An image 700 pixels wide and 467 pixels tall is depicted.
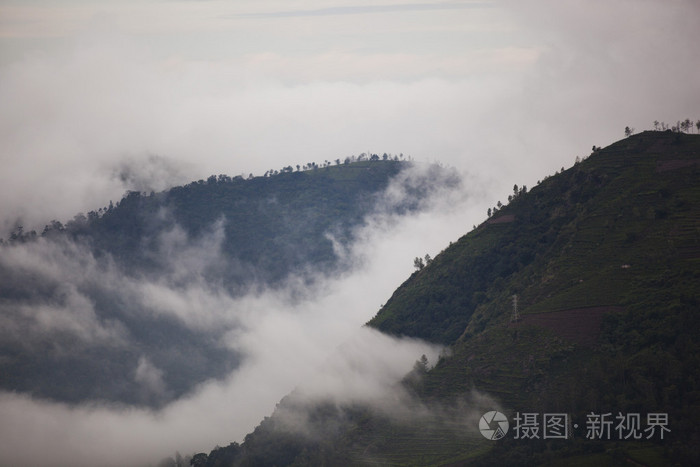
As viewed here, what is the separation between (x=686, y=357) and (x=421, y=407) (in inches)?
1616

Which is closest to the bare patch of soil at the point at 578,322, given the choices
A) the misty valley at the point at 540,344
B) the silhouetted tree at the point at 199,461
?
the misty valley at the point at 540,344

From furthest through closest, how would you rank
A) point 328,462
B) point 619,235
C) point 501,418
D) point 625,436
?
point 619,235 < point 328,462 < point 501,418 < point 625,436

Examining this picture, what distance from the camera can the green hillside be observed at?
406 feet

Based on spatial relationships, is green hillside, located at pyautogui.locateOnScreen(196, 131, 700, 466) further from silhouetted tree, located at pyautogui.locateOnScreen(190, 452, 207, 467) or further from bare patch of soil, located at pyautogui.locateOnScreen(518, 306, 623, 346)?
silhouetted tree, located at pyautogui.locateOnScreen(190, 452, 207, 467)

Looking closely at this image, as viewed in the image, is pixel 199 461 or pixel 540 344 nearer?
pixel 540 344

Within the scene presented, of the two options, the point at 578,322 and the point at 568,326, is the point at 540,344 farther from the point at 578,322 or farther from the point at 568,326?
the point at 578,322

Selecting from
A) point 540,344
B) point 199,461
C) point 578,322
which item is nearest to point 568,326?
point 578,322

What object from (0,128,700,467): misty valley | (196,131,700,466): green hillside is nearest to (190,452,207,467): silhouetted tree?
(0,128,700,467): misty valley

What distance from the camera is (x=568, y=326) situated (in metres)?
139

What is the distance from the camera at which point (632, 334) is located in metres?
134

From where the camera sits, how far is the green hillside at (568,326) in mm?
123750

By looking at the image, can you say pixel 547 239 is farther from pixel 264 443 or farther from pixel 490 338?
pixel 264 443

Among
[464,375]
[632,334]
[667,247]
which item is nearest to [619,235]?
[667,247]

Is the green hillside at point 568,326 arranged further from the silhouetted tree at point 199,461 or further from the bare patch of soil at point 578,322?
the silhouetted tree at point 199,461
